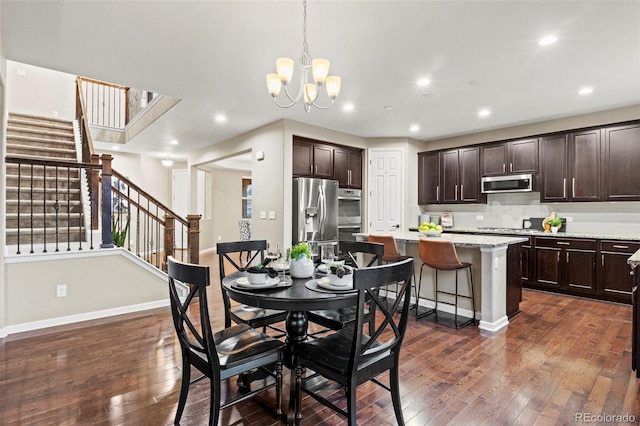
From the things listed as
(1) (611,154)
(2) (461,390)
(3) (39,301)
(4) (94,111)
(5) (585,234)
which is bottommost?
(2) (461,390)

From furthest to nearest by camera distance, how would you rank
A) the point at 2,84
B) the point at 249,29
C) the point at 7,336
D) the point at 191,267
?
the point at 7,336 → the point at 2,84 → the point at 249,29 → the point at 191,267

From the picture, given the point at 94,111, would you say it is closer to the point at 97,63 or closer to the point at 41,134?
the point at 41,134

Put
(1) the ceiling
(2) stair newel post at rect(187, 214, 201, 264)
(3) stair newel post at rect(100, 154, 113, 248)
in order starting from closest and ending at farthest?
1. (1) the ceiling
2. (3) stair newel post at rect(100, 154, 113, 248)
3. (2) stair newel post at rect(187, 214, 201, 264)

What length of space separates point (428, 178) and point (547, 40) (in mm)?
3842

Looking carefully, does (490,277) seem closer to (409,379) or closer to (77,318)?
(409,379)

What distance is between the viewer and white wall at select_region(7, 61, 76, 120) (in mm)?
6332

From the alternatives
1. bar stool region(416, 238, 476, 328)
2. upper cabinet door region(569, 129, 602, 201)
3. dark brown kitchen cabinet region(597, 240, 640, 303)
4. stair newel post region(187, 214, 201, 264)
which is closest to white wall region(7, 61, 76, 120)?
stair newel post region(187, 214, 201, 264)

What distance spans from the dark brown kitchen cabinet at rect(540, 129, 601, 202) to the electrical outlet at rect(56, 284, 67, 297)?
21.3 feet

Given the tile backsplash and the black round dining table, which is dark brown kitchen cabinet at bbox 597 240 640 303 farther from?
the black round dining table

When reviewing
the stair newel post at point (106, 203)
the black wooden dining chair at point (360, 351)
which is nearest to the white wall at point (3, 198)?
the stair newel post at point (106, 203)

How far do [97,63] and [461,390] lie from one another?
13.8 ft

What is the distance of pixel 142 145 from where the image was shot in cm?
723

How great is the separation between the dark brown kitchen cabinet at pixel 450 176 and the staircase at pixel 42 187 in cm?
564

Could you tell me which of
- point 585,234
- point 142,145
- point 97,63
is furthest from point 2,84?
point 585,234
